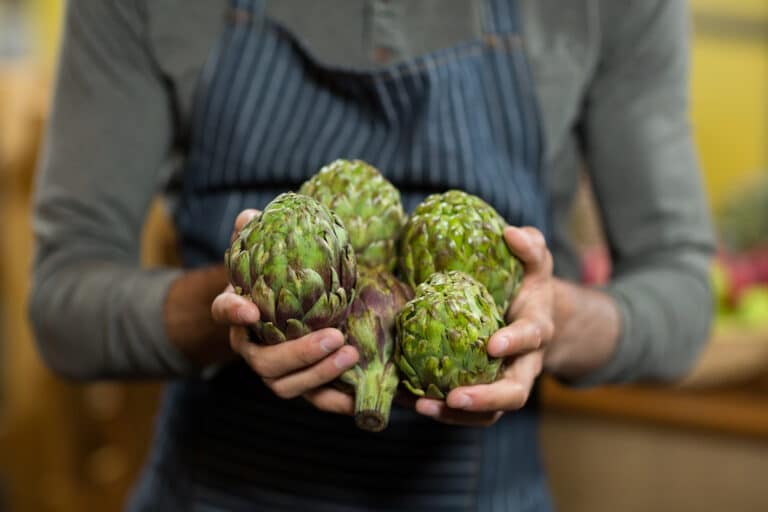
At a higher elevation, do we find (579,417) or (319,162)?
(319,162)

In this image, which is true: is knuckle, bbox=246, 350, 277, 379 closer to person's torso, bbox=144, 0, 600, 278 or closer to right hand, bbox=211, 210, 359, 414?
right hand, bbox=211, 210, 359, 414

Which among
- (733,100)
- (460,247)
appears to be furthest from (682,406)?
(733,100)

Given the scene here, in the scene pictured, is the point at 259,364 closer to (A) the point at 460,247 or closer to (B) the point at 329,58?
(A) the point at 460,247

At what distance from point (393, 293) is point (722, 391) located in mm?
1327

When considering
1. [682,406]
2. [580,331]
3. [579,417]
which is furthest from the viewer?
[579,417]

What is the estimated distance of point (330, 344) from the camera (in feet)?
2.12

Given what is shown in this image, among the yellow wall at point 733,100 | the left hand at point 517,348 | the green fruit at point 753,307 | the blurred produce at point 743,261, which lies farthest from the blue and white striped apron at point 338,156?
the yellow wall at point 733,100

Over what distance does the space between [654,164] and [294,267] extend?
2.10ft

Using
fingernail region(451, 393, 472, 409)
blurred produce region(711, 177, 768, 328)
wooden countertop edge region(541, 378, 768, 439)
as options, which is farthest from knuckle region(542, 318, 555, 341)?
wooden countertop edge region(541, 378, 768, 439)

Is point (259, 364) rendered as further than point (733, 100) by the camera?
No

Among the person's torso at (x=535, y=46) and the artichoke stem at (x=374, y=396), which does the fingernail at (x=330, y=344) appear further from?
the person's torso at (x=535, y=46)

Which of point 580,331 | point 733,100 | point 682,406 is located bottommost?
point 733,100

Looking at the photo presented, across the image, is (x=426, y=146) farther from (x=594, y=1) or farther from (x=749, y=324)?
(x=749, y=324)

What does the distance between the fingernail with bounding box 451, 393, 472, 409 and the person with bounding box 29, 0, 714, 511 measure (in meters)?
0.33
